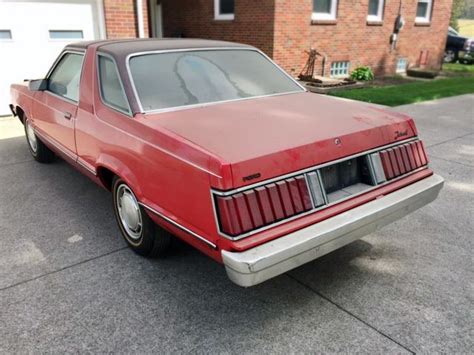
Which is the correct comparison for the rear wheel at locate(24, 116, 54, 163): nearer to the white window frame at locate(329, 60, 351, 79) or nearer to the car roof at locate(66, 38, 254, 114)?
the car roof at locate(66, 38, 254, 114)

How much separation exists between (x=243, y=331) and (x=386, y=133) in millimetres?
1724

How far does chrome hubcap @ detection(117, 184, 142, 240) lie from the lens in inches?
134

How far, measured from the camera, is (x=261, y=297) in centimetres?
304

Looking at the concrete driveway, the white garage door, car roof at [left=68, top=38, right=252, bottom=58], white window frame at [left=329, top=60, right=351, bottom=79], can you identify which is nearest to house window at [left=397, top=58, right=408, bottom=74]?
white window frame at [left=329, top=60, right=351, bottom=79]

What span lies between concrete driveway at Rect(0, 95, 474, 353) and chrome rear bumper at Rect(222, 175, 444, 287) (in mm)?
466

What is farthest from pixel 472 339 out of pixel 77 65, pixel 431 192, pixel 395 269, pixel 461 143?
pixel 461 143

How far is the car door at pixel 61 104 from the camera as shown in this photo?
165 inches

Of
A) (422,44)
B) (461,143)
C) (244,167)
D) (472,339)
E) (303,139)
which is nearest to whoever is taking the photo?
(244,167)

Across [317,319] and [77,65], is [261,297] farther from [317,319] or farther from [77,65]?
[77,65]

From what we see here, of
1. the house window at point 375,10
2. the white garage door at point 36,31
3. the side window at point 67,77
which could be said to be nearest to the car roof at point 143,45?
A: the side window at point 67,77

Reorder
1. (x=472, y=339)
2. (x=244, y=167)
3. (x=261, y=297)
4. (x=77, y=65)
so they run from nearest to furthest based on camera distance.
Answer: (x=244, y=167), (x=472, y=339), (x=261, y=297), (x=77, y=65)

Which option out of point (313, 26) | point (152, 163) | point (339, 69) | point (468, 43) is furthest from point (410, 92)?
point (468, 43)

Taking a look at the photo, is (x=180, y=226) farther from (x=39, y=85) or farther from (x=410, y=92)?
(x=410, y=92)

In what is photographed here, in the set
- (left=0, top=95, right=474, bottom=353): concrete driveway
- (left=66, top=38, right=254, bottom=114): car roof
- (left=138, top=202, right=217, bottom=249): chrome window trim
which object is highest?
(left=66, top=38, right=254, bottom=114): car roof
